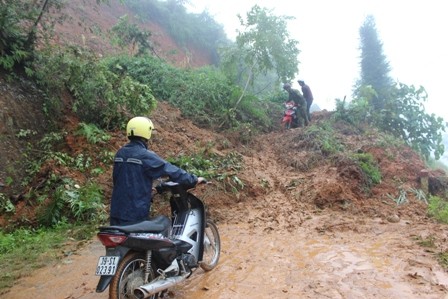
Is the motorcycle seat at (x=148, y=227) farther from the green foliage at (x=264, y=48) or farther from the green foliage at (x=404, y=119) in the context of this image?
the green foliage at (x=404, y=119)

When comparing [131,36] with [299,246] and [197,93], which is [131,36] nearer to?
[197,93]

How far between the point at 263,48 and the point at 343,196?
6742 mm

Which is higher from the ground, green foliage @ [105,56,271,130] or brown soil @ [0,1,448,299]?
green foliage @ [105,56,271,130]

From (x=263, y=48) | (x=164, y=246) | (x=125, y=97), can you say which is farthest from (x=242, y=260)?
(x=263, y=48)

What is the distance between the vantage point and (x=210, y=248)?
460cm

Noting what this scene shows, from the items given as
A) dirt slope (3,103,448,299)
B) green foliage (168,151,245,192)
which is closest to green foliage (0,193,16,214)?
dirt slope (3,103,448,299)

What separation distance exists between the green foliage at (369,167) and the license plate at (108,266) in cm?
637

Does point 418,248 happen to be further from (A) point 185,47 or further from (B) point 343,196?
(A) point 185,47

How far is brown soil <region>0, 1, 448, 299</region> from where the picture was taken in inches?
157

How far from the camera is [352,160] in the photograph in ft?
27.6

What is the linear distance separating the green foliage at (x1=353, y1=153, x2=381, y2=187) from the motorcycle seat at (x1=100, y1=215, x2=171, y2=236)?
576 cm

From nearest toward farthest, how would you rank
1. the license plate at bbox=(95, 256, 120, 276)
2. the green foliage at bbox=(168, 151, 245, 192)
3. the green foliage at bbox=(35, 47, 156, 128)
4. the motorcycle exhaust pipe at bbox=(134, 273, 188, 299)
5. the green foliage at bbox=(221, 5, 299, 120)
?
the license plate at bbox=(95, 256, 120, 276) → the motorcycle exhaust pipe at bbox=(134, 273, 188, 299) → the green foliage at bbox=(168, 151, 245, 192) → the green foliage at bbox=(35, 47, 156, 128) → the green foliage at bbox=(221, 5, 299, 120)

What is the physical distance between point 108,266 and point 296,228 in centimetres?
388

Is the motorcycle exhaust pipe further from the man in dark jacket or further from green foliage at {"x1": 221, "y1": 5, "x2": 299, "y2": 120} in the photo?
green foliage at {"x1": 221, "y1": 5, "x2": 299, "y2": 120}
